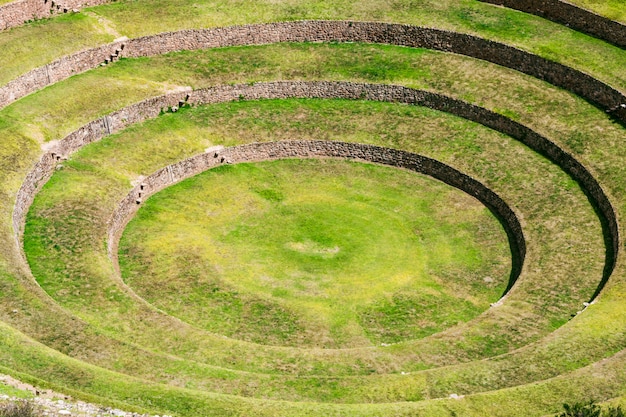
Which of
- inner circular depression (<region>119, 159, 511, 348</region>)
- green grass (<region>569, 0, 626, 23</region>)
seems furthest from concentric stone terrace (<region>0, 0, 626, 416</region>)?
green grass (<region>569, 0, 626, 23</region>)

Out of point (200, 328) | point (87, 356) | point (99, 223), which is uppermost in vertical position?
point (99, 223)

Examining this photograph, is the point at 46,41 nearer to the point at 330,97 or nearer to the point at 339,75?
the point at 330,97

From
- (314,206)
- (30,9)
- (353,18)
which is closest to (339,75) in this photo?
(353,18)

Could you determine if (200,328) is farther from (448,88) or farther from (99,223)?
(448,88)

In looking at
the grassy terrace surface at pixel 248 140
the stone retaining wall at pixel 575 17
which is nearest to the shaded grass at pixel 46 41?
the grassy terrace surface at pixel 248 140

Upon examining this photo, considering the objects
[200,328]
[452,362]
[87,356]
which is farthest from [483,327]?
[87,356]

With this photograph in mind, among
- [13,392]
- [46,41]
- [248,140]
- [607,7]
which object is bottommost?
[13,392]
